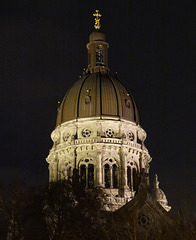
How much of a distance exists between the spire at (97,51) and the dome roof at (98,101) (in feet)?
8.81

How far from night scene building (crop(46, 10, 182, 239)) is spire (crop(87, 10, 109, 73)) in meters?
2.26

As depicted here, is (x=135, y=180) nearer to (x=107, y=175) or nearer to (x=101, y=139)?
(x=107, y=175)

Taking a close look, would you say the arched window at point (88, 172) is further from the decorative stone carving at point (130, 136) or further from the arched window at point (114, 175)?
the decorative stone carving at point (130, 136)

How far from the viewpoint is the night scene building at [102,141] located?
7725 centimetres

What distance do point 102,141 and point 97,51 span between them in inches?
563

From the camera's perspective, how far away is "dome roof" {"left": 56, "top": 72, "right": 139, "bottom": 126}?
263 feet

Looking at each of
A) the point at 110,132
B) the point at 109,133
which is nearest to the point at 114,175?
the point at 109,133

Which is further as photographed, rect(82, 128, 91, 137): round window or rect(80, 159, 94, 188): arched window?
rect(82, 128, 91, 137): round window

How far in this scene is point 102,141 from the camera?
78250mm

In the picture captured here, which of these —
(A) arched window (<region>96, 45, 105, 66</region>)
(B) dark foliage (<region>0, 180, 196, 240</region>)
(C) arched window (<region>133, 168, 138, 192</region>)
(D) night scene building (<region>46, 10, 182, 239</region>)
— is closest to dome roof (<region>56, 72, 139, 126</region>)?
(D) night scene building (<region>46, 10, 182, 239</region>)

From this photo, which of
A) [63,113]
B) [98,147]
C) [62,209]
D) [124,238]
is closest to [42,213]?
[62,209]

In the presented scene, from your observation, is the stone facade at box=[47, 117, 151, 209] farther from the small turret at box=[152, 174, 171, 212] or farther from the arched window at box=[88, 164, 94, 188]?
the small turret at box=[152, 174, 171, 212]

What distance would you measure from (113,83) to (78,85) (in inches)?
172

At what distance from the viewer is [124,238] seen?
51.7 m
